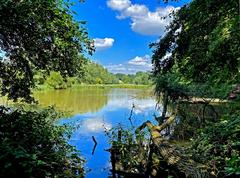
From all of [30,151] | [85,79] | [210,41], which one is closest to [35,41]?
[85,79]

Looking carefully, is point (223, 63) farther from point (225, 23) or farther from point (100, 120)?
point (100, 120)

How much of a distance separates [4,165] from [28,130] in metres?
2.31

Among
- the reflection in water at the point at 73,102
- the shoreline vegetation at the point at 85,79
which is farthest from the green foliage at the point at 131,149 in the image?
the reflection in water at the point at 73,102

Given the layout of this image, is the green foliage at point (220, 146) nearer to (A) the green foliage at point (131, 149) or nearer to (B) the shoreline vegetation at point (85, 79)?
(B) the shoreline vegetation at point (85, 79)

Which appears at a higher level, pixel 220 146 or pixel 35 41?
pixel 35 41

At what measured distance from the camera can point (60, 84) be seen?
76.7m

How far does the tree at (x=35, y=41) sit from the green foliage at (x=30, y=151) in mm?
1448

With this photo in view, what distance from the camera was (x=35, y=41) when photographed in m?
8.49

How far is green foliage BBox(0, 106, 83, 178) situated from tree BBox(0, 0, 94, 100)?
145 centimetres

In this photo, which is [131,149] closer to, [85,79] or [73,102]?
[85,79]

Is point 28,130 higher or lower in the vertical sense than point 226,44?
lower

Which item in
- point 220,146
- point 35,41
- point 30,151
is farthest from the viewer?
point 35,41

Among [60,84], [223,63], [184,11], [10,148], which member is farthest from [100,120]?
[60,84]

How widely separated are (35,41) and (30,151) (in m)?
3.42
